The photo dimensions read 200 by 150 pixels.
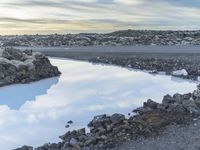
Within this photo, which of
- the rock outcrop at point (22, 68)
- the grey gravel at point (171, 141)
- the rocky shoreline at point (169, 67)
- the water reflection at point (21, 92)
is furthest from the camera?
the rocky shoreline at point (169, 67)

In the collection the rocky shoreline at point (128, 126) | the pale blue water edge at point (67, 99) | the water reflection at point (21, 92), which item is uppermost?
the rocky shoreline at point (128, 126)

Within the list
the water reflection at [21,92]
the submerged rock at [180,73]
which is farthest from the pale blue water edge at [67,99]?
the submerged rock at [180,73]

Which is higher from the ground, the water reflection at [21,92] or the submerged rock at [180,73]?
the submerged rock at [180,73]

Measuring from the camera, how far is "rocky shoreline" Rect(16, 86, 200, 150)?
13.4m

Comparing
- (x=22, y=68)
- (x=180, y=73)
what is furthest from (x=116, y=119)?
(x=22, y=68)

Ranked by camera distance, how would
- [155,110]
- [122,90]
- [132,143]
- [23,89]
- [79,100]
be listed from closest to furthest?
1. [132,143]
2. [155,110]
3. [79,100]
4. [122,90]
5. [23,89]

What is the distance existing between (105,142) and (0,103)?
1003 cm

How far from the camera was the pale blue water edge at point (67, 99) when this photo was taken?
53.5 feet

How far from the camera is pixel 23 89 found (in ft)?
89.6

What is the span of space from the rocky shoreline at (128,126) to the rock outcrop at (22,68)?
45.7ft

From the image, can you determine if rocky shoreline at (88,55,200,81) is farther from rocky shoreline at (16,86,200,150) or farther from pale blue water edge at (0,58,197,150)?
rocky shoreline at (16,86,200,150)

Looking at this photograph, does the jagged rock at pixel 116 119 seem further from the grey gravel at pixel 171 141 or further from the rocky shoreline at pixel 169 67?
the rocky shoreline at pixel 169 67

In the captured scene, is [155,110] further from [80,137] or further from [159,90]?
[159,90]

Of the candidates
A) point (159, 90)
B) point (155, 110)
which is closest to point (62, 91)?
point (159, 90)
